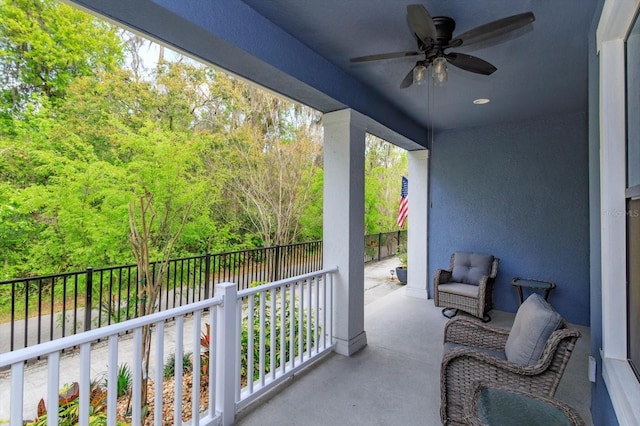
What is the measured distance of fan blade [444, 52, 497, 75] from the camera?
7.18 ft

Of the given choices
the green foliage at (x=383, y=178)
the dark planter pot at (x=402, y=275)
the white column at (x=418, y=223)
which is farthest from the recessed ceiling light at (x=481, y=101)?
the green foliage at (x=383, y=178)

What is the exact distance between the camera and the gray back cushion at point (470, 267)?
4410mm

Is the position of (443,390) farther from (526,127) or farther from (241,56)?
(526,127)

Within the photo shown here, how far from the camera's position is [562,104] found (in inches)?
151

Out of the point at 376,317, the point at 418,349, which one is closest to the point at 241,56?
the point at 418,349

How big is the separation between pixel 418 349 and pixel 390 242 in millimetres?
6920

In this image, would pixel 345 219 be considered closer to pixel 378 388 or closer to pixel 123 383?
pixel 378 388

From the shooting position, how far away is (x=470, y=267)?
4543 millimetres

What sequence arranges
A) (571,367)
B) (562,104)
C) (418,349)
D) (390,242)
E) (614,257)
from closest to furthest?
1. (614,257)
2. (571,367)
3. (418,349)
4. (562,104)
5. (390,242)

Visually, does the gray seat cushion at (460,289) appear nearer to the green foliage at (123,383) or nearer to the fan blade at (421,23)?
the fan blade at (421,23)

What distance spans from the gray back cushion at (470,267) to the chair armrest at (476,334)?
2128 mm

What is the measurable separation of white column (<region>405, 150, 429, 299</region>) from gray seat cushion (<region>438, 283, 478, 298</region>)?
34.7 inches

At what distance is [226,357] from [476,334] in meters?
1.83

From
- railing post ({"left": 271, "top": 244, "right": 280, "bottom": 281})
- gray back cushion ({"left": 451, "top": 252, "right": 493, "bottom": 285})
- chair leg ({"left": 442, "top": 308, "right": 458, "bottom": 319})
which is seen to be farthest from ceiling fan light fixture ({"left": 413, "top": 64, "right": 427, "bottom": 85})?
railing post ({"left": 271, "top": 244, "right": 280, "bottom": 281})
